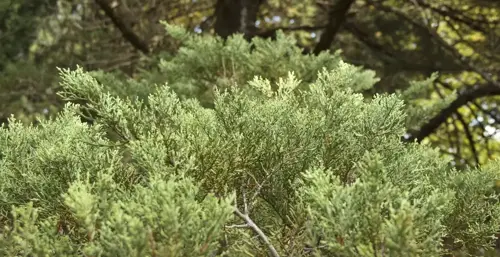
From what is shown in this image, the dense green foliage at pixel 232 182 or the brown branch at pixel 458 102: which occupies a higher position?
the brown branch at pixel 458 102

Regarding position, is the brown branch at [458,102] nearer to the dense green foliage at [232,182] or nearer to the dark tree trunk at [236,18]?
the dark tree trunk at [236,18]

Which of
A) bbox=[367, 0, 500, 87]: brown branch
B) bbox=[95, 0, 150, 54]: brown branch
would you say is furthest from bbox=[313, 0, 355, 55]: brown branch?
bbox=[95, 0, 150, 54]: brown branch

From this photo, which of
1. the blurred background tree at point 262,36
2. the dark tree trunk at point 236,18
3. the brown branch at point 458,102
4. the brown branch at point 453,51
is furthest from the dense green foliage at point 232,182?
the brown branch at point 458,102

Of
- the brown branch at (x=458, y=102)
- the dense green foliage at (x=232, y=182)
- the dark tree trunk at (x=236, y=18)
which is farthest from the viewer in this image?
the brown branch at (x=458, y=102)

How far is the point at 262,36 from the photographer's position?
26.5 feet

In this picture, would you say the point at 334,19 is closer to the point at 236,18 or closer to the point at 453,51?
the point at 236,18

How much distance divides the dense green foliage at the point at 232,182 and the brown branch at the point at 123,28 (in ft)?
12.4

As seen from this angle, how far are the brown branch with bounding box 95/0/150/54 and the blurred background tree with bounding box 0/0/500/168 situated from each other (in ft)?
0.05

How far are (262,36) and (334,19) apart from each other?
1388 mm

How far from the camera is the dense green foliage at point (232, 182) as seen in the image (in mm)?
2148

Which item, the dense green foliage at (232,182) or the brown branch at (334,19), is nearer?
the dense green foliage at (232,182)

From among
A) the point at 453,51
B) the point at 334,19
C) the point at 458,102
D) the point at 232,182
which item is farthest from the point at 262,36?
the point at 232,182

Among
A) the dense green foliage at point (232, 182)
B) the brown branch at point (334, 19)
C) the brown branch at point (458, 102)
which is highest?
the brown branch at point (334, 19)

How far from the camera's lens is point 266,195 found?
292 cm
